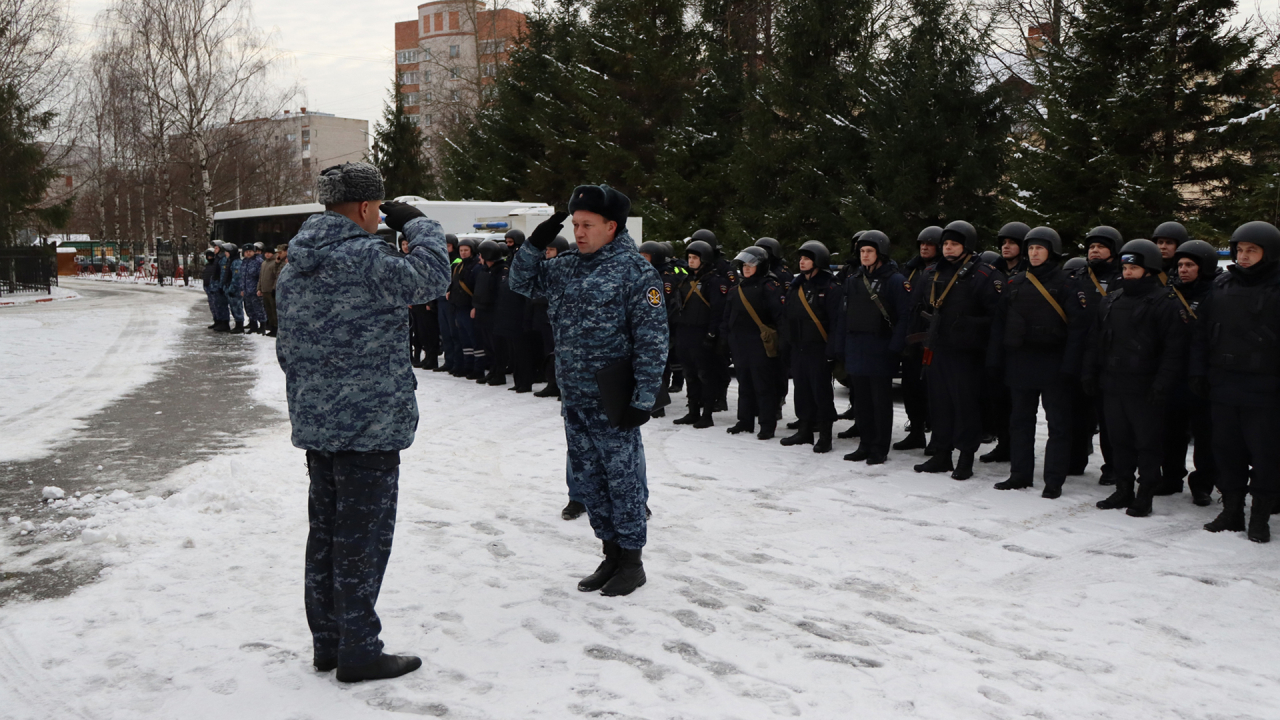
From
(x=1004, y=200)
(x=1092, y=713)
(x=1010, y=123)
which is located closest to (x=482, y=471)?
(x=1092, y=713)

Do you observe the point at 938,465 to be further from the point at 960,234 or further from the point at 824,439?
the point at 960,234

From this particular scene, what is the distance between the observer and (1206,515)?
679 cm

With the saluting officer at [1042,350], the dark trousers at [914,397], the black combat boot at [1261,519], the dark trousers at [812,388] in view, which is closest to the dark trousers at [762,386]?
the dark trousers at [812,388]

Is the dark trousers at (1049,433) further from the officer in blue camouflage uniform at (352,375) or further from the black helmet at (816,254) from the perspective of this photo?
the officer in blue camouflage uniform at (352,375)

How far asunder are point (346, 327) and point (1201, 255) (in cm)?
611

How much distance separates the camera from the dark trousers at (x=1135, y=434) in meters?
6.76

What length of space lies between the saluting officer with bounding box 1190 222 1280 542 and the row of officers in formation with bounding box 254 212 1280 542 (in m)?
0.01

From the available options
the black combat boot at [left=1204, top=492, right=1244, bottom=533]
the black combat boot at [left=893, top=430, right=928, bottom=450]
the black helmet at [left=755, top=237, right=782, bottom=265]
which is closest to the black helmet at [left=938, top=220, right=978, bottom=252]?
the black combat boot at [left=893, top=430, right=928, bottom=450]

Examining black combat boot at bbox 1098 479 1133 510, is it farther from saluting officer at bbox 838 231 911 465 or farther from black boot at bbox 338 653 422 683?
black boot at bbox 338 653 422 683

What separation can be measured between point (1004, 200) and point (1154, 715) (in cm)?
1353

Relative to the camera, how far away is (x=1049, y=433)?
7.36m

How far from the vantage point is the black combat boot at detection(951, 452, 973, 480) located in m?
7.90

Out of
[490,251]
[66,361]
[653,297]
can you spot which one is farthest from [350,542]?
[66,361]

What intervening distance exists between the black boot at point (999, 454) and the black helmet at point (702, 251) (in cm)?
352
